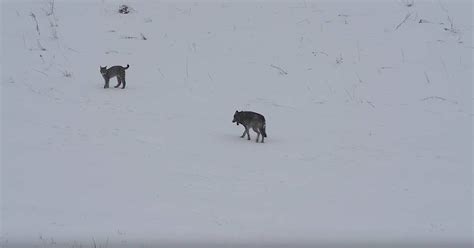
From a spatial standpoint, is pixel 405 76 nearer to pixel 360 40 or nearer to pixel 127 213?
pixel 360 40

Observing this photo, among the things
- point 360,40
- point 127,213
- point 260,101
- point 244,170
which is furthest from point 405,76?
point 127,213

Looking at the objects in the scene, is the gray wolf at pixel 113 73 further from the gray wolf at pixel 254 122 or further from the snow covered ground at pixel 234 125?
the gray wolf at pixel 254 122

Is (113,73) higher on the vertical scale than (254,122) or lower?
higher

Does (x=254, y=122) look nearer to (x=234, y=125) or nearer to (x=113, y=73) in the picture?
(x=234, y=125)

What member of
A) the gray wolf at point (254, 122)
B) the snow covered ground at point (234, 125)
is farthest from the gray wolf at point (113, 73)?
the gray wolf at point (254, 122)

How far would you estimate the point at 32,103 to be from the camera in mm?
13758

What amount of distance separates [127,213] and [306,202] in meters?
2.54

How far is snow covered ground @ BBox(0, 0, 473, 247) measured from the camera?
8.18 meters

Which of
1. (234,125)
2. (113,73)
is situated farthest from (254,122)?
(113,73)

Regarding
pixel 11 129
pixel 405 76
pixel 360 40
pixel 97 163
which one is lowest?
pixel 97 163

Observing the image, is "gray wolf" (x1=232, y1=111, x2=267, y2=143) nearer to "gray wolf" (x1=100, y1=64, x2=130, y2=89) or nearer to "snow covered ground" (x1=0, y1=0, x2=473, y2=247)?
"snow covered ground" (x1=0, y1=0, x2=473, y2=247)

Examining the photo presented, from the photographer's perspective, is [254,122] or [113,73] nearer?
[254,122]

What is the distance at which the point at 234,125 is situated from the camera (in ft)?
44.0

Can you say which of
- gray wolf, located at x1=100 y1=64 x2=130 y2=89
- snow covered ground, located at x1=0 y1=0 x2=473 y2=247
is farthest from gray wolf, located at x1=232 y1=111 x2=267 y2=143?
gray wolf, located at x1=100 y1=64 x2=130 y2=89
